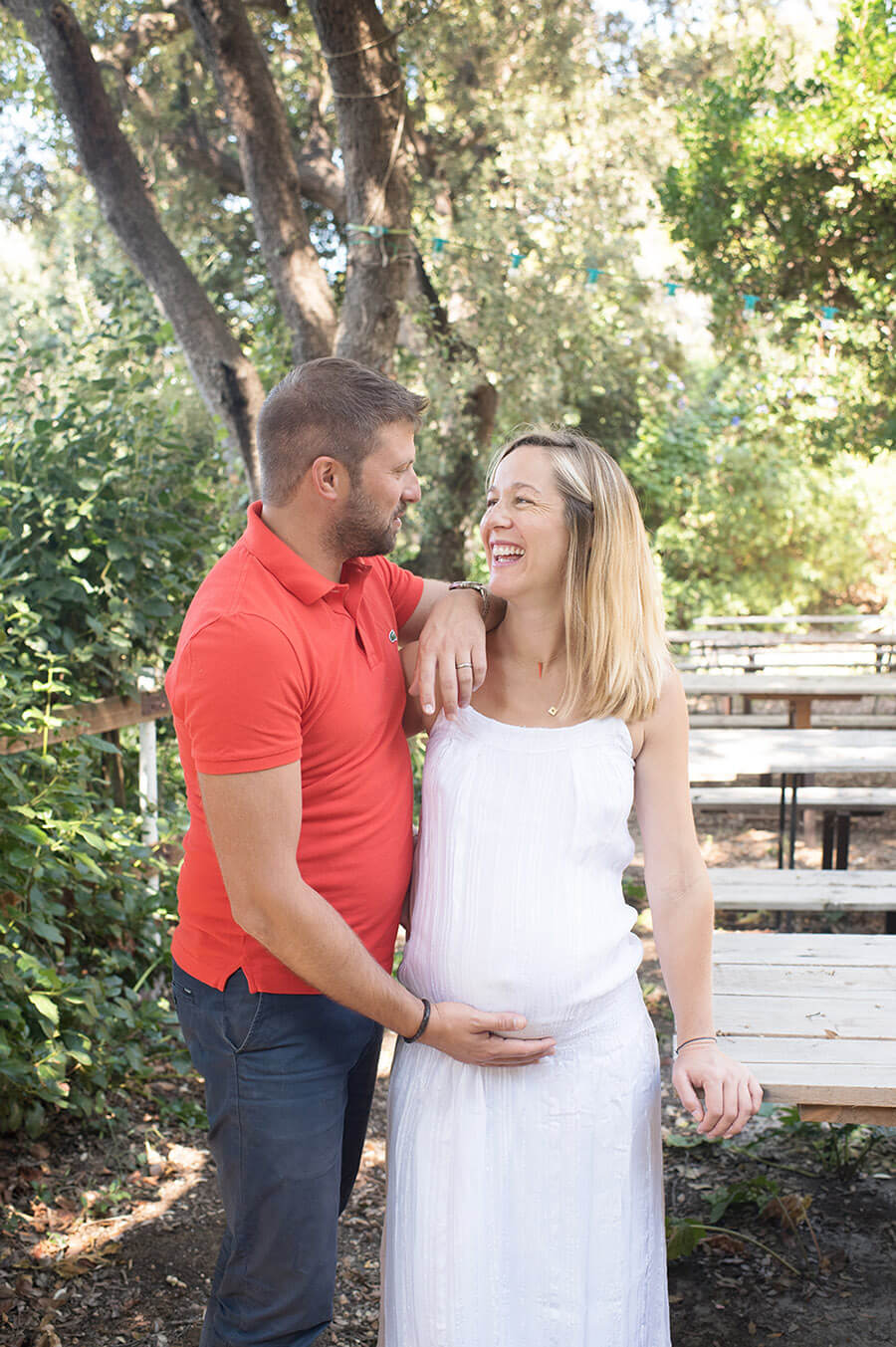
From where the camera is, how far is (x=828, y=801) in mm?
4742

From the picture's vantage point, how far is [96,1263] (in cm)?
262

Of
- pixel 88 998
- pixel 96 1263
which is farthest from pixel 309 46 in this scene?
pixel 96 1263

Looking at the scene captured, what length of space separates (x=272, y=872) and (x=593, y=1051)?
1.96 ft

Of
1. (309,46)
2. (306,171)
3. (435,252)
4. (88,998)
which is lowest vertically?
(88,998)

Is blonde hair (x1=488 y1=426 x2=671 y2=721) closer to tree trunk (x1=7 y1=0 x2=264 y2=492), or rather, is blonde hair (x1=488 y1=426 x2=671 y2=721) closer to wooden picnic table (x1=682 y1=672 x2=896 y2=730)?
tree trunk (x1=7 y1=0 x2=264 y2=492)

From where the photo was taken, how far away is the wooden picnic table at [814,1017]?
1887 mm

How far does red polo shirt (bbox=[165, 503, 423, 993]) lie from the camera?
1498 millimetres

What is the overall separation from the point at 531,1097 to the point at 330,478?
3.18 ft

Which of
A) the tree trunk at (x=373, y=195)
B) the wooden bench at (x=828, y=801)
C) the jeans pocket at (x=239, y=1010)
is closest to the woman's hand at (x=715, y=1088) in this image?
the jeans pocket at (x=239, y=1010)

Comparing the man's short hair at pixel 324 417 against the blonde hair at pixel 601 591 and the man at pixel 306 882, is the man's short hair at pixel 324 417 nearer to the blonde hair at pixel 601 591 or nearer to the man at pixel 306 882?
the man at pixel 306 882

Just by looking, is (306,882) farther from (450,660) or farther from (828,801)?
(828,801)

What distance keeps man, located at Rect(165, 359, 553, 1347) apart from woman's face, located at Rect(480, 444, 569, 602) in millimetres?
161

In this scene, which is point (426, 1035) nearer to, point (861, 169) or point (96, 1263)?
point (96, 1263)

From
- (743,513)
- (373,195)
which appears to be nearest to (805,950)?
(373,195)
